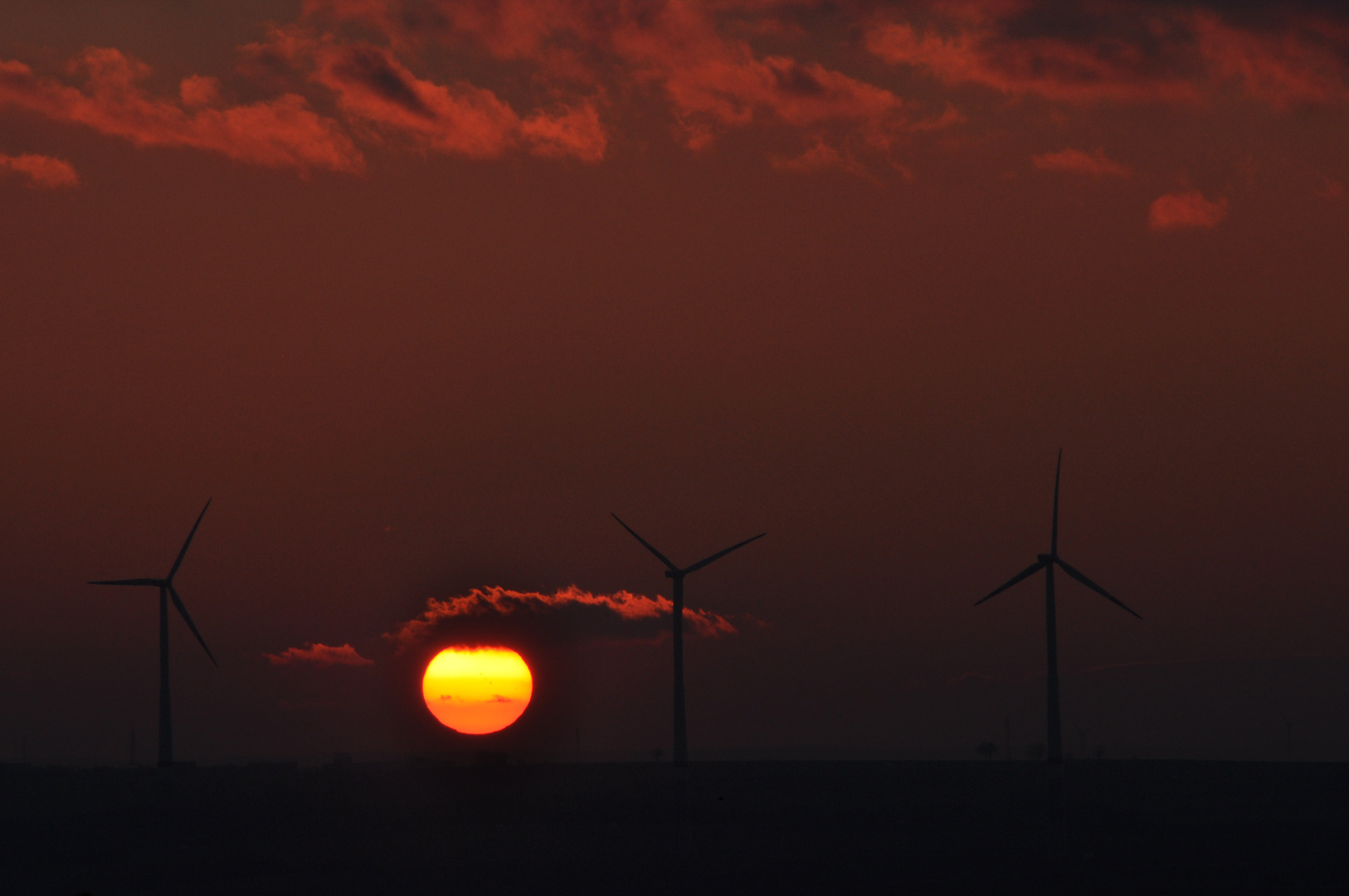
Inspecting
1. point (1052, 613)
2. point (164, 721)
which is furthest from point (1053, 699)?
point (164, 721)

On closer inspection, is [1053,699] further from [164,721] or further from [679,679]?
[164,721]

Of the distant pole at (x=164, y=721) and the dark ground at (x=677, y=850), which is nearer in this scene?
the dark ground at (x=677, y=850)

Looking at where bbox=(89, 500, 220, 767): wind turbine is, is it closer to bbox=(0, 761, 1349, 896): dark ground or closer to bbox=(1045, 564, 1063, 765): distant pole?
bbox=(0, 761, 1349, 896): dark ground

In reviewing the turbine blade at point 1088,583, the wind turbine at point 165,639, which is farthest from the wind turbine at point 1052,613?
the wind turbine at point 165,639

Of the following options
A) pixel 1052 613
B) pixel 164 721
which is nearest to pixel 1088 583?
pixel 1052 613

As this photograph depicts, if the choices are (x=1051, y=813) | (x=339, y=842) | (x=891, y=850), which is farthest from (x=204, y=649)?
(x=1051, y=813)

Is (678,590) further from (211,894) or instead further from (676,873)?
(211,894)

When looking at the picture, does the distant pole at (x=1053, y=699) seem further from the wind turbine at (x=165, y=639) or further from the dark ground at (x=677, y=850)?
the wind turbine at (x=165, y=639)

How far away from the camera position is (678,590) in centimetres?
13812

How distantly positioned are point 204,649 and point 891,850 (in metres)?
65.9

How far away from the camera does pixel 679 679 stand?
134 meters

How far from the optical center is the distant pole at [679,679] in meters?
131

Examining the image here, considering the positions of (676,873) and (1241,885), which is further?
(676,873)

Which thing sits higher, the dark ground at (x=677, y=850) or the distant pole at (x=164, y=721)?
the distant pole at (x=164, y=721)
